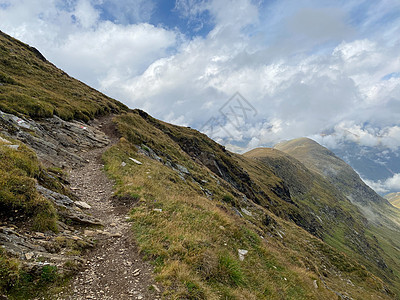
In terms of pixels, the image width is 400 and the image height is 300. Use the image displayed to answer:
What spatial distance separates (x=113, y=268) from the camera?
8.30 m

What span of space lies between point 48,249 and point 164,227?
5340 mm

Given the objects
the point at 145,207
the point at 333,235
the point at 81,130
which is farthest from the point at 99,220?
the point at 333,235

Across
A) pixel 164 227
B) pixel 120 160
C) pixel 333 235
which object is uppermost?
pixel 333 235

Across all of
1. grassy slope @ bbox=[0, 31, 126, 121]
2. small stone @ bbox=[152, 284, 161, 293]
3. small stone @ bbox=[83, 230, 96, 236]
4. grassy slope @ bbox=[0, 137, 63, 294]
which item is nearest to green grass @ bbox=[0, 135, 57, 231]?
grassy slope @ bbox=[0, 137, 63, 294]

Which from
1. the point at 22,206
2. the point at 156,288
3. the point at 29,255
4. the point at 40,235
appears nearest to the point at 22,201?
the point at 22,206

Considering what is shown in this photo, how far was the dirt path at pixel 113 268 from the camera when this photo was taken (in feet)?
23.0

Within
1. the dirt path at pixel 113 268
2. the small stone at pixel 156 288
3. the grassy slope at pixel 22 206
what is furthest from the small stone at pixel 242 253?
the grassy slope at pixel 22 206

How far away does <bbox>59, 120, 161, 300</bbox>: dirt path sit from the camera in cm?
702

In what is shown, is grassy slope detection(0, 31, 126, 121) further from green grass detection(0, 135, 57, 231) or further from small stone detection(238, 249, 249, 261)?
small stone detection(238, 249, 249, 261)

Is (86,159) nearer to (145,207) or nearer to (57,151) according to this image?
(57,151)

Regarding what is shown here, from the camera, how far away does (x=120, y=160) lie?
2478cm

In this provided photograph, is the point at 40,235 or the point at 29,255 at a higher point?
the point at 40,235

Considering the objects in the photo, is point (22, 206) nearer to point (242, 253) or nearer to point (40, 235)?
point (40, 235)

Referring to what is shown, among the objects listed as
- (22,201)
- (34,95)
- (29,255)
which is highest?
(34,95)
